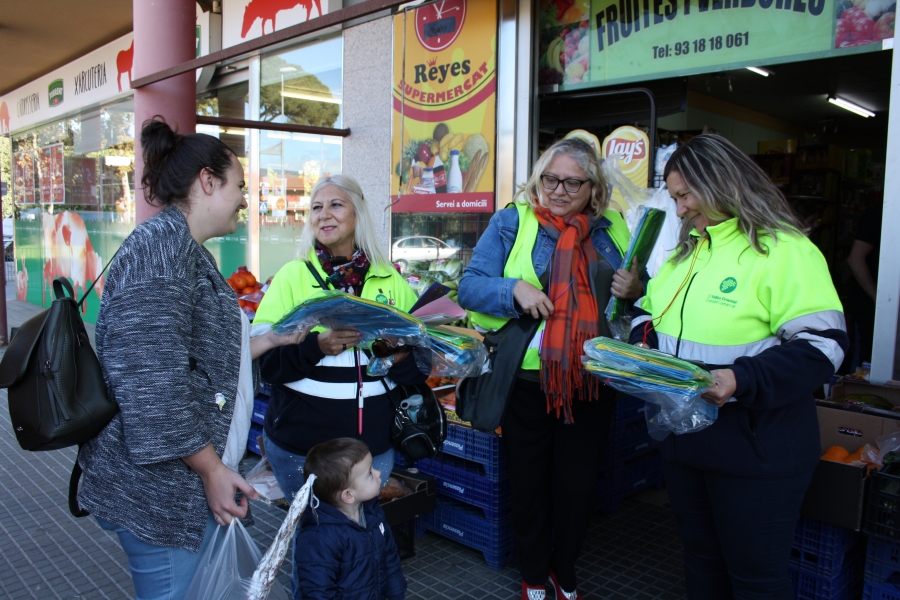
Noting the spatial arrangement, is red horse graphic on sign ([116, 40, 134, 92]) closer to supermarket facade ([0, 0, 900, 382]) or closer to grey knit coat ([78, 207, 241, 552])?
supermarket facade ([0, 0, 900, 382])

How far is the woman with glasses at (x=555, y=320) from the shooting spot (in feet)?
8.39

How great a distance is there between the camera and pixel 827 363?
72.7 inches

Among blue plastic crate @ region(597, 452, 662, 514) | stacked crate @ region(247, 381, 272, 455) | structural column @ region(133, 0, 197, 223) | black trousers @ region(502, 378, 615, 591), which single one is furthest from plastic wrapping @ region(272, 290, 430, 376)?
stacked crate @ region(247, 381, 272, 455)

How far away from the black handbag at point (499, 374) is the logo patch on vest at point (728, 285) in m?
0.81

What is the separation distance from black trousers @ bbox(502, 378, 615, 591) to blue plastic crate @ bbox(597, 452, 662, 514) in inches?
41.6

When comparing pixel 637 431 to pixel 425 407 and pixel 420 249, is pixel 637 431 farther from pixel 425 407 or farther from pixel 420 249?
pixel 420 249

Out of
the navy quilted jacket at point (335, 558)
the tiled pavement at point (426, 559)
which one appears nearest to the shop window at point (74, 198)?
the tiled pavement at point (426, 559)

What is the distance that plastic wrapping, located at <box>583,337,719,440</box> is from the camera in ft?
5.76

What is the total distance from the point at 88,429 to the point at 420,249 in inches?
169

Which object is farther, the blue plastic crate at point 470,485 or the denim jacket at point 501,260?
the blue plastic crate at point 470,485

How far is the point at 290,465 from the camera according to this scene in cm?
239

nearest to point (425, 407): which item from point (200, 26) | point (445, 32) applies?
point (445, 32)

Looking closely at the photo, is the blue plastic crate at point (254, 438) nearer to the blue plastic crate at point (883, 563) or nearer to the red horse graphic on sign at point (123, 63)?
the blue plastic crate at point (883, 563)

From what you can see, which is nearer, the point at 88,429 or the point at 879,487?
the point at 88,429
